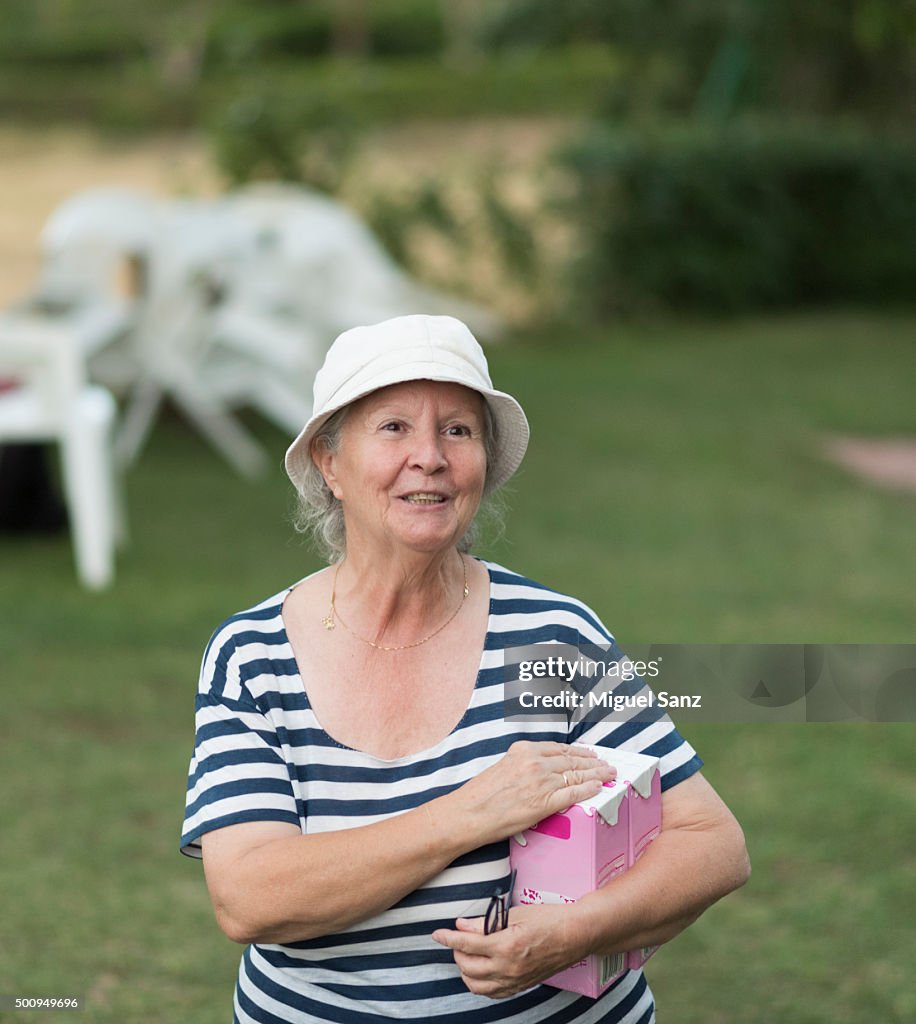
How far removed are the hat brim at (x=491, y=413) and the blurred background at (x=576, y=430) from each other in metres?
0.35

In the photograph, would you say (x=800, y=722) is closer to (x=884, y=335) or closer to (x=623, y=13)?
(x=884, y=335)

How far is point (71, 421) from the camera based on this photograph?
619 cm

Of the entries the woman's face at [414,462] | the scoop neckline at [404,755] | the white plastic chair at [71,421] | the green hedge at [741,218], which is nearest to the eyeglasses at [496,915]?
the scoop neckline at [404,755]

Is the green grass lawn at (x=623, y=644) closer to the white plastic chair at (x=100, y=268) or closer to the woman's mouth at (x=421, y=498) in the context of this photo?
the white plastic chair at (x=100, y=268)

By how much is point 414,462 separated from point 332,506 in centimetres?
24

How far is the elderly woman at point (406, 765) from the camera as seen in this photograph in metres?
1.91

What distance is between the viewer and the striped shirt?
1.99m

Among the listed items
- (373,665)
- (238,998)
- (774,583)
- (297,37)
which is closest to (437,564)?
(373,665)

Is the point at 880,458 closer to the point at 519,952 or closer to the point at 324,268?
the point at 324,268

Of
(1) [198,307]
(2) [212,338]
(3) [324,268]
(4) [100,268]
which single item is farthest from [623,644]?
(3) [324,268]

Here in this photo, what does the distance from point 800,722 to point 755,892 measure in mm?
1161

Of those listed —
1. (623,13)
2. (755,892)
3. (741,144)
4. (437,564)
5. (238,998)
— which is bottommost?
(755,892)

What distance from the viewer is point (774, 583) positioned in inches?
260

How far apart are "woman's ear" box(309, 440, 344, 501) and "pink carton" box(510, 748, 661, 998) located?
565 millimetres
